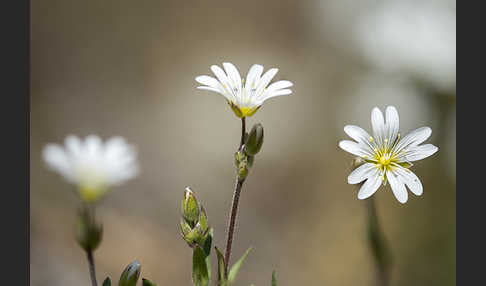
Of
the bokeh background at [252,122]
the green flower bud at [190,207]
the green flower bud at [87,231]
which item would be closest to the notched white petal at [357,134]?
the green flower bud at [190,207]

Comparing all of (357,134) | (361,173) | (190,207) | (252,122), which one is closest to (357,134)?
(357,134)

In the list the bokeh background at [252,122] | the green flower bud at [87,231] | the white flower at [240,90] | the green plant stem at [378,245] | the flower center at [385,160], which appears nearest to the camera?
the green flower bud at [87,231]

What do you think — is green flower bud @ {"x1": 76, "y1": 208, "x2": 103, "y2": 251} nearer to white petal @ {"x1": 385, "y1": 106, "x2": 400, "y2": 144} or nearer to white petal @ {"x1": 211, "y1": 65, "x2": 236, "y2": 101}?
white petal @ {"x1": 211, "y1": 65, "x2": 236, "y2": 101}

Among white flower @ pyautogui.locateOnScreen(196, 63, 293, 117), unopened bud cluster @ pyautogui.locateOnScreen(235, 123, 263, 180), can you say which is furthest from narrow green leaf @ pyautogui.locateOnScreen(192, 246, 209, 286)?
white flower @ pyautogui.locateOnScreen(196, 63, 293, 117)

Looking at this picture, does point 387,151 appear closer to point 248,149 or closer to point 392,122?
point 392,122

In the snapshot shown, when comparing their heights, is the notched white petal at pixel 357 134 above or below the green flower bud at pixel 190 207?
above

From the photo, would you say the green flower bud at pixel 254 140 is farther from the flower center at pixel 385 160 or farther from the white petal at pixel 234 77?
the flower center at pixel 385 160
